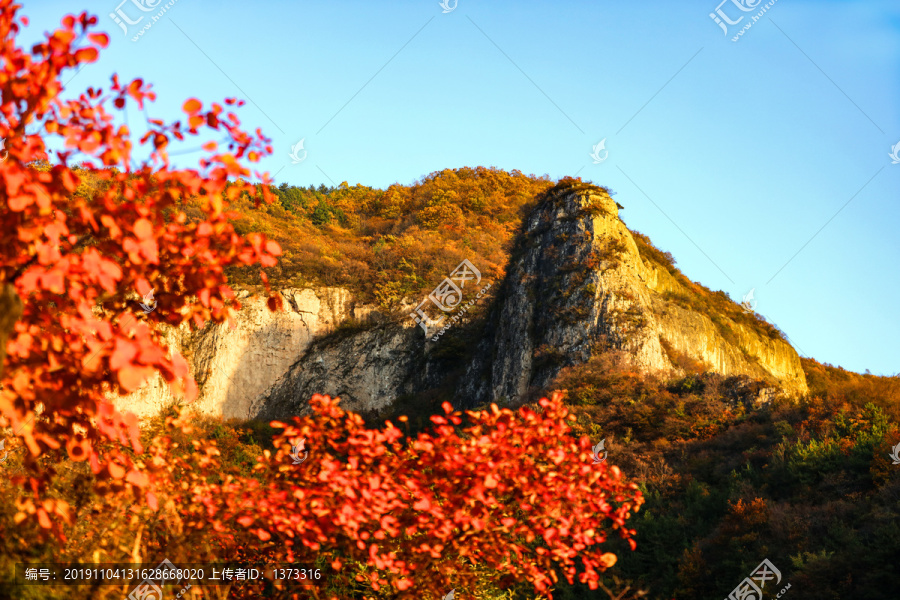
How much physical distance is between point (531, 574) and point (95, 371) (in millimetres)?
4124

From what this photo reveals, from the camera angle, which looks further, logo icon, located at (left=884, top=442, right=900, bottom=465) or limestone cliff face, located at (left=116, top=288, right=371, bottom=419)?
limestone cliff face, located at (left=116, top=288, right=371, bottom=419)

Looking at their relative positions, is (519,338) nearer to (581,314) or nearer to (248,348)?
(581,314)

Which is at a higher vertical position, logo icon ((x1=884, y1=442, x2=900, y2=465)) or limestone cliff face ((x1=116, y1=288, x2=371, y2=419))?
limestone cliff face ((x1=116, y1=288, x2=371, y2=419))

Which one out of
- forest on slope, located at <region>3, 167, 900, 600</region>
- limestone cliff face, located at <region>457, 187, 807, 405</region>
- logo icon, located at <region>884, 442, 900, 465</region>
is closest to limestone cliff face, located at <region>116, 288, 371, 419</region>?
forest on slope, located at <region>3, 167, 900, 600</region>

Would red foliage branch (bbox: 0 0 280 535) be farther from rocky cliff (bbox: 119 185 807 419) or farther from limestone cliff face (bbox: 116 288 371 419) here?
limestone cliff face (bbox: 116 288 371 419)

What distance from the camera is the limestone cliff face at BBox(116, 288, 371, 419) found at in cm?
3900

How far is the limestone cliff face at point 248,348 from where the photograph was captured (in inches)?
1535

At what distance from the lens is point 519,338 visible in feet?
101

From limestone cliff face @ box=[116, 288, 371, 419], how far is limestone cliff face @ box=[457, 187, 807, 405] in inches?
519

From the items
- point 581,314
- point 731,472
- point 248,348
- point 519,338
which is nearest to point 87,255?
point 731,472

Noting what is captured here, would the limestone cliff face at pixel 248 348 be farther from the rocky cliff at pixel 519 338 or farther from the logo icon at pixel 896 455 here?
the logo icon at pixel 896 455

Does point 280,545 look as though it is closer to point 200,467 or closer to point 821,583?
point 200,467

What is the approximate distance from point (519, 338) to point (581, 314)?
354cm

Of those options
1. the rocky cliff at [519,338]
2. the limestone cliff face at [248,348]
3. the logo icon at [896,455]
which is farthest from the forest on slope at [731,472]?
the limestone cliff face at [248,348]
